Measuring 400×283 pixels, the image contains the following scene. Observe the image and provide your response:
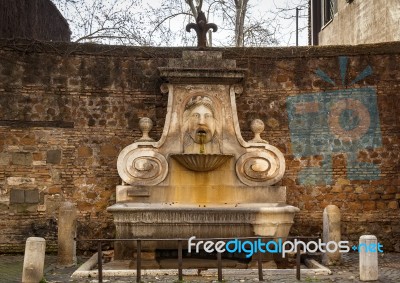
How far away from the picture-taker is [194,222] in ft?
27.2

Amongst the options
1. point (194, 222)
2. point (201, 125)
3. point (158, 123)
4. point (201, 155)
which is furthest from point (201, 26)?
point (194, 222)

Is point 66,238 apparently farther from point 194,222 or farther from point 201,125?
point 201,125

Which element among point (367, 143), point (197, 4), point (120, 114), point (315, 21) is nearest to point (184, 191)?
point (120, 114)

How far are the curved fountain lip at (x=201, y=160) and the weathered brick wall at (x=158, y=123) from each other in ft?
4.92

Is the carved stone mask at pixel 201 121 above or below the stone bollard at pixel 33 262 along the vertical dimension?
above

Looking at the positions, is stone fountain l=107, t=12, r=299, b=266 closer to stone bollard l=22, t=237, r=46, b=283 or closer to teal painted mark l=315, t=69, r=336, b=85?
teal painted mark l=315, t=69, r=336, b=85

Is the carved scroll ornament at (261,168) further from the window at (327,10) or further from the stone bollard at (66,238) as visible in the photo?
the window at (327,10)

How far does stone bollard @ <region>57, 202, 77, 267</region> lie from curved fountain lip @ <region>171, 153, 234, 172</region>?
6.48ft

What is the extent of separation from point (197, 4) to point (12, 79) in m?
7.83

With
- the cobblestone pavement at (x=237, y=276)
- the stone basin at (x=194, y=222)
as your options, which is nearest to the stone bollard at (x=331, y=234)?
the cobblestone pavement at (x=237, y=276)

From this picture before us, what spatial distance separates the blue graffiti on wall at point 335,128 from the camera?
10.8 meters

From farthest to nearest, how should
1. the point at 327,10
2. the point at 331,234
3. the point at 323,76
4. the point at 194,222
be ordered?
the point at 327,10 < the point at 323,76 < the point at 331,234 < the point at 194,222

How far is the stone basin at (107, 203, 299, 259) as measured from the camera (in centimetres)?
827

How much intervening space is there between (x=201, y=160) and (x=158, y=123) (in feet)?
6.01
